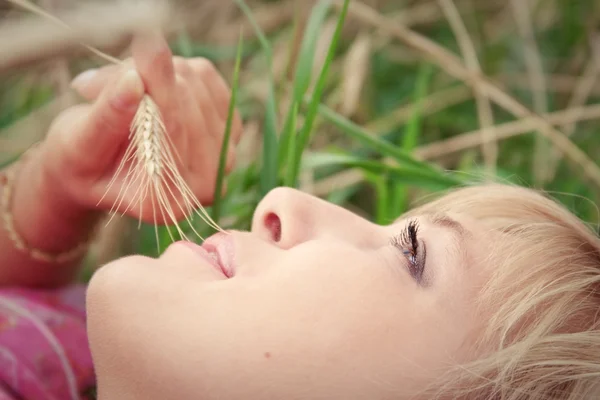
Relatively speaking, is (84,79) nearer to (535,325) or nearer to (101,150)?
(101,150)

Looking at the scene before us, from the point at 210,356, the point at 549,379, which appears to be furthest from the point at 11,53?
the point at 549,379

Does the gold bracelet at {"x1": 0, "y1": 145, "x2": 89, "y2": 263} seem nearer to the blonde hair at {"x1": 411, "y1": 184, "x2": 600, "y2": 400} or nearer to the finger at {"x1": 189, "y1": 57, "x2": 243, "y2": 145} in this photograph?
the finger at {"x1": 189, "y1": 57, "x2": 243, "y2": 145}

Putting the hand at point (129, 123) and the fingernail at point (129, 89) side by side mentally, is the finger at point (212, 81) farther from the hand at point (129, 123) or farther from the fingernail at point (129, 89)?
the fingernail at point (129, 89)

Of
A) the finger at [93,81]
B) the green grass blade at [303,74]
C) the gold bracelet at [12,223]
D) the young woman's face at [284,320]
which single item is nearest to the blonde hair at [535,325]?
Result: the young woman's face at [284,320]

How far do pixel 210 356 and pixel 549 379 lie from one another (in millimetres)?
372

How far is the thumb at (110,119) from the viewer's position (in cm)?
79

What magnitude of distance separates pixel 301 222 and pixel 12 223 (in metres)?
0.51

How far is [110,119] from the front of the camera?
845 mm

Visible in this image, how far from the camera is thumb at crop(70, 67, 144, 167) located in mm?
790

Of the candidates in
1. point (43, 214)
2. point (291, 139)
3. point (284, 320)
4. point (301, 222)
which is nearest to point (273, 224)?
point (301, 222)

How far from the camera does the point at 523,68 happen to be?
2.21 meters

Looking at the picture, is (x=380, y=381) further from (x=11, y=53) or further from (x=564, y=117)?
(x=564, y=117)

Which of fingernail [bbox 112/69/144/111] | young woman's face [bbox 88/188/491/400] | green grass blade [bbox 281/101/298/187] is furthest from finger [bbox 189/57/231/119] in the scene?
young woman's face [bbox 88/188/491/400]

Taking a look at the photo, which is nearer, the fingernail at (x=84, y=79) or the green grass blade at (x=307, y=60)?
the fingernail at (x=84, y=79)
